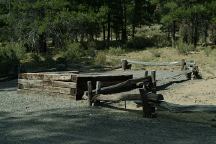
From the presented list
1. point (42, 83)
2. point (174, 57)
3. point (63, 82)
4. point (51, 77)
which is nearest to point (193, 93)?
point (63, 82)

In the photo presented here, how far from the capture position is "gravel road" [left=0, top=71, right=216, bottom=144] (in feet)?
30.7

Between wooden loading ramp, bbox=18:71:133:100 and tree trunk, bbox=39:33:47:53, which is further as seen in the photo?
tree trunk, bbox=39:33:47:53

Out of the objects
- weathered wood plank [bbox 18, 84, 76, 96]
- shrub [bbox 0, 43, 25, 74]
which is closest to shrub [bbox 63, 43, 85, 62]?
shrub [bbox 0, 43, 25, 74]

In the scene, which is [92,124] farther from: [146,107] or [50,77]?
[50,77]

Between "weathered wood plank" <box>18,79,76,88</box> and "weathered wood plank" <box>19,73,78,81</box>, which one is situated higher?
"weathered wood plank" <box>19,73,78,81</box>

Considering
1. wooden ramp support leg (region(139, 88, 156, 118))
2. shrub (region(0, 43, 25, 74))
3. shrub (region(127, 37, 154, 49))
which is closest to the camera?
wooden ramp support leg (region(139, 88, 156, 118))

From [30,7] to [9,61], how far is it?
29.0ft

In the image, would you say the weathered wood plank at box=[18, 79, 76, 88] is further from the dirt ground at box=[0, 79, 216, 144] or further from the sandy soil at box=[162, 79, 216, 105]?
the sandy soil at box=[162, 79, 216, 105]

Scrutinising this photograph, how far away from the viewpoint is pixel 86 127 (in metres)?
10.6

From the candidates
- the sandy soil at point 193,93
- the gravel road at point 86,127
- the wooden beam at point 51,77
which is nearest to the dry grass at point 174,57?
the sandy soil at point 193,93

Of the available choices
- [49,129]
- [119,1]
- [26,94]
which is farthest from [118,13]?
[49,129]

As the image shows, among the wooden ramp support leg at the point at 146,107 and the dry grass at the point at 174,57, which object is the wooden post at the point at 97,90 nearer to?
the wooden ramp support leg at the point at 146,107

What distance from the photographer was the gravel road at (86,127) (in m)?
9.36

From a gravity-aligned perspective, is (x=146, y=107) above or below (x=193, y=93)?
above
